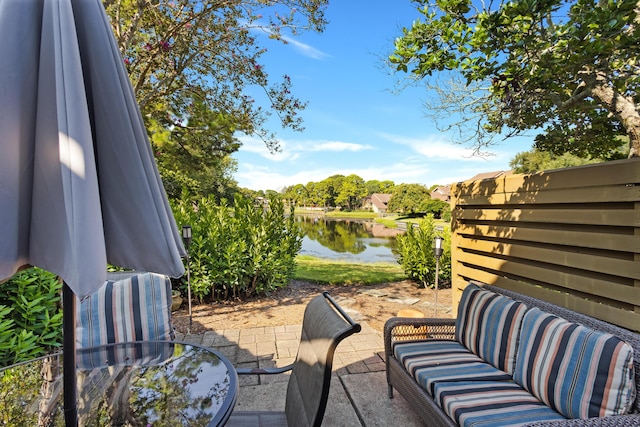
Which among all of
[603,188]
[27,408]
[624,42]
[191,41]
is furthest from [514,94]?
[191,41]

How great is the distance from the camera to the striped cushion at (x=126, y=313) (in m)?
2.02

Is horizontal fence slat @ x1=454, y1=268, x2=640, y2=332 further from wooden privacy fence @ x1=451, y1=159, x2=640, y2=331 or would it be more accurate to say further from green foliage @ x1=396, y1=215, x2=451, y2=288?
green foliage @ x1=396, y1=215, x2=451, y2=288


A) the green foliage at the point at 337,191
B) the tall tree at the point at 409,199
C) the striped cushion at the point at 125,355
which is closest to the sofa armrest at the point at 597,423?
the striped cushion at the point at 125,355

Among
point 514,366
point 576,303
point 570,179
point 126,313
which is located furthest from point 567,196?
point 126,313

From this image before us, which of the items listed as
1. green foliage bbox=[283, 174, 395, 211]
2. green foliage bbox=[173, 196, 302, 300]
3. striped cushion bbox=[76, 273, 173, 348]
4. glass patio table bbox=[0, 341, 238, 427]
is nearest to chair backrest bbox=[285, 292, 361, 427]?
glass patio table bbox=[0, 341, 238, 427]

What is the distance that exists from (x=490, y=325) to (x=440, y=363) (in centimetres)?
41

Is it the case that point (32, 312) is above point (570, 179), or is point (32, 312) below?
below

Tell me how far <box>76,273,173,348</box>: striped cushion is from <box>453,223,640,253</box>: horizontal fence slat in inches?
112

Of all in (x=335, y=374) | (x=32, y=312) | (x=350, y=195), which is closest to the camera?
(x=32, y=312)

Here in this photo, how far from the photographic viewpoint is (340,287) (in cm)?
560

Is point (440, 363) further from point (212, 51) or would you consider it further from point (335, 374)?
point (212, 51)

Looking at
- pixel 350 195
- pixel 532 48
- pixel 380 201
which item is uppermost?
pixel 350 195

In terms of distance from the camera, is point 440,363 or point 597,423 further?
point 440,363

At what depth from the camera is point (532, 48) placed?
6.84 feet
